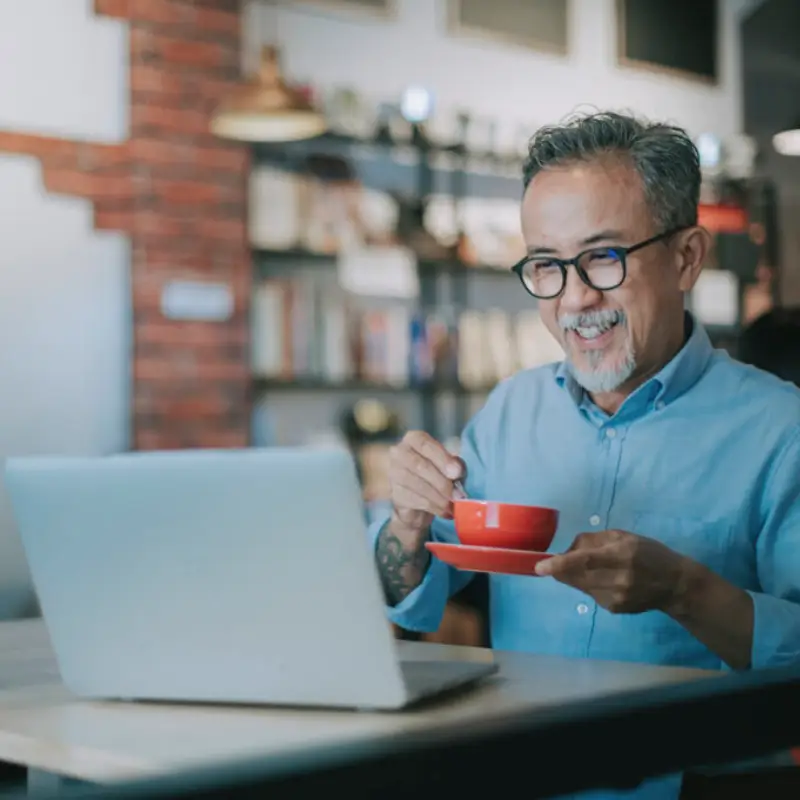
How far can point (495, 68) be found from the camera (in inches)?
231

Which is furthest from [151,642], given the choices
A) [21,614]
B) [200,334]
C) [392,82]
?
[392,82]

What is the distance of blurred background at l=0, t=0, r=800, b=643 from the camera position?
4633 millimetres

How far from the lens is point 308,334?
16.8 ft

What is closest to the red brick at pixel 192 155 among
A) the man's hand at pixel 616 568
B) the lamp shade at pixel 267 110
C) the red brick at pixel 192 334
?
the lamp shade at pixel 267 110

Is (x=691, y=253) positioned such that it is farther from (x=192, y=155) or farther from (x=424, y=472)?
(x=192, y=155)

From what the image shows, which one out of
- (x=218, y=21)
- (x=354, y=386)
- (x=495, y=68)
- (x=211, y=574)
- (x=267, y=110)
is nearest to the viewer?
(x=211, y=574)

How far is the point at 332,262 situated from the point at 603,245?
142 inches

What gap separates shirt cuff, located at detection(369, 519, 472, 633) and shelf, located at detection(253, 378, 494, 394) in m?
3.27

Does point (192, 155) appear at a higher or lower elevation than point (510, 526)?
higher

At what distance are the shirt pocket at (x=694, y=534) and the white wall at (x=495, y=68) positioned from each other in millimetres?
3559

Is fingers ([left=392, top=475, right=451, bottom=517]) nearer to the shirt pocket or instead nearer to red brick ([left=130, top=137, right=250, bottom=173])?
the shirt pocket

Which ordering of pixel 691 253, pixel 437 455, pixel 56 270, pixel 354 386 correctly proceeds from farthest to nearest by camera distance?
pixel 354 386, pixel 56 270, pixel 691 253, pixel 437 455

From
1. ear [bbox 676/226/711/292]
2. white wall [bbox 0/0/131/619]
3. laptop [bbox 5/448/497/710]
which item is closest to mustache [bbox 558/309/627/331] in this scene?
ear [bbox 676/226/711/292]

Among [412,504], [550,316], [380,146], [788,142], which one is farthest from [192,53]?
[412,504]
